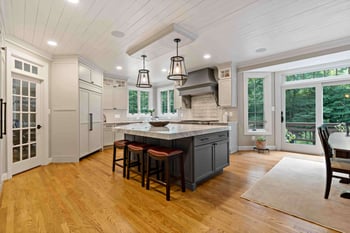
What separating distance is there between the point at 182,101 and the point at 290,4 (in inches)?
165

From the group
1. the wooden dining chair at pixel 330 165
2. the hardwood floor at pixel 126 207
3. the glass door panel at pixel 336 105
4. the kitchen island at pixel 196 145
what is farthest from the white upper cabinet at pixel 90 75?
the glass door panel at pixel 336 105

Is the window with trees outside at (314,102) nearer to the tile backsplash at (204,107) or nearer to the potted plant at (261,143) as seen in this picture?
the potted plant at (261,143)

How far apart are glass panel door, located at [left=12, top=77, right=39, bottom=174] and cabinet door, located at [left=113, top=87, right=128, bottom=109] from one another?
8.88ft

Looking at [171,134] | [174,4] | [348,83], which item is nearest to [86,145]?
[171,134]

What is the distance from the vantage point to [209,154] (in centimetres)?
291

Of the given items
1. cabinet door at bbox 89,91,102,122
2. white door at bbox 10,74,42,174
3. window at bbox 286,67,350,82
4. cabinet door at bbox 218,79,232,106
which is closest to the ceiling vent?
cabinet door at bbox 89,91,102,122

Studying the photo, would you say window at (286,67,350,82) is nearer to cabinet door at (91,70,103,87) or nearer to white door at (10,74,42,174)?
cabinet door at (91,70,103,87)

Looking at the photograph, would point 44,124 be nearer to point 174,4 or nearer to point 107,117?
point 107,117

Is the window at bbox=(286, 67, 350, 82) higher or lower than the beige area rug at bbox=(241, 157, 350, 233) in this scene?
higher

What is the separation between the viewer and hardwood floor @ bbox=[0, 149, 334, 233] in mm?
1796

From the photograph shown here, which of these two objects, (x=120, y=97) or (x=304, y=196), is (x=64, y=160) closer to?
(x=120, y=97)

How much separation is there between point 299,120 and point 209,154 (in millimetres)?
3754

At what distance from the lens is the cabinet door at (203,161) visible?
2.65 metres

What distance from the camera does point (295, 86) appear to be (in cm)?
507
